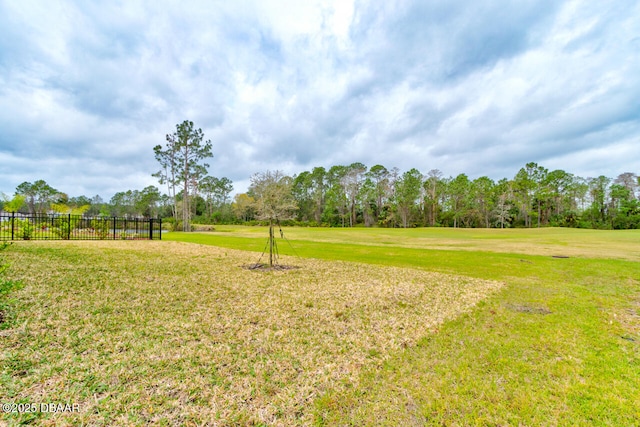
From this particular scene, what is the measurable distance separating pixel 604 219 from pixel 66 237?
7326cm

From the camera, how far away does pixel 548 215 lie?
49.7 meters

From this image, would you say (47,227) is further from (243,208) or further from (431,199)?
(431,199)

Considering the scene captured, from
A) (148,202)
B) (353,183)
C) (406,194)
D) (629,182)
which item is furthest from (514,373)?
(148,202)

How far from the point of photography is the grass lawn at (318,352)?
7.48 ft

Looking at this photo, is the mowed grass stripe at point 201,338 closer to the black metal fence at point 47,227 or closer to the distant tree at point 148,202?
the black metal fence at point 47,227

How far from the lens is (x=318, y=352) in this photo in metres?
3.33

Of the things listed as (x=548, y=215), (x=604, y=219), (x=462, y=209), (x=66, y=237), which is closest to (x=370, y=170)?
(x=462, y=209)

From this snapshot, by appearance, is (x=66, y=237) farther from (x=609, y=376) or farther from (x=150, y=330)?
(x=609, y=376)

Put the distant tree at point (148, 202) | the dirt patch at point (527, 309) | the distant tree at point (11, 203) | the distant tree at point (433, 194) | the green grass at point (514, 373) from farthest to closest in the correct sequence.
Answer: the distant tree at point (148, 202), the distant tree at point (433, 194), the distant tree at point (11, 203), the dirt patch at point (527, 309), the green grass at point (514, 373)

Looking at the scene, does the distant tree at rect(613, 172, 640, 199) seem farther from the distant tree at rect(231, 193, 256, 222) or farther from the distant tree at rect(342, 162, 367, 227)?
the distant tree at rect(231, 193, 256, 222)

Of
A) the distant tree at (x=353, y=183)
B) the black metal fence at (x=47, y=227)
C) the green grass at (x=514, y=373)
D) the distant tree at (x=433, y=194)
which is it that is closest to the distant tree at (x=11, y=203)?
the black metal fence at (x=47, y=227)

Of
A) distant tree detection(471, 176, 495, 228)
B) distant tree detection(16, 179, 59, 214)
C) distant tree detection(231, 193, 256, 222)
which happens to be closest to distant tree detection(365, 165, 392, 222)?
distant tree detection(471, 176, 495, 228)

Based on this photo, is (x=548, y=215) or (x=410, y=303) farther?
(x=548, y=215)

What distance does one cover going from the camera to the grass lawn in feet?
7.48
